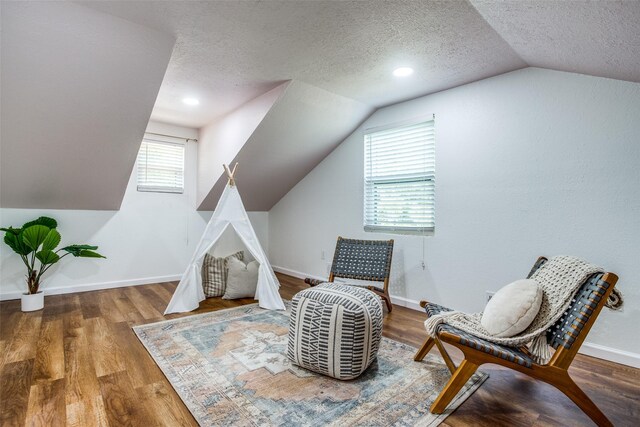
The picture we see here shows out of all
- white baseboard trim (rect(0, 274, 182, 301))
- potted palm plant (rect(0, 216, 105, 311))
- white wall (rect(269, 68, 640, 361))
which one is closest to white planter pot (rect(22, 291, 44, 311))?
potted palm plant (rect(0, 216, 105, 311))

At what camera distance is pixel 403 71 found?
2867 mm

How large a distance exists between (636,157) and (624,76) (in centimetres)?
55

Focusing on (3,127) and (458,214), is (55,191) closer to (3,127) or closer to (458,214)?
(3,127)

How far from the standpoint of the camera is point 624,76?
7.12ft

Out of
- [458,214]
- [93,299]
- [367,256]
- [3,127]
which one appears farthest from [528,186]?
[93,299]

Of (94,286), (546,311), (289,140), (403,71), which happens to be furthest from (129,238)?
(546,311)

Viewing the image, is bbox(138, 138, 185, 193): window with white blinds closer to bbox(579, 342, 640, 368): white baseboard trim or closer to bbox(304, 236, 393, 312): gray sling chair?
bbox(304, 236, 393, 312): gray sling chair

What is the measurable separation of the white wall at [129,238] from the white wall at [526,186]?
2435 mm

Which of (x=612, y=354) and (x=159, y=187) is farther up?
(x=159, y=187)

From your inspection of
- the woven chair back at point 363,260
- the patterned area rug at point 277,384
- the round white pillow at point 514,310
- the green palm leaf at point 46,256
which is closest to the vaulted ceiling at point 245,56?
the green palm leaf at point 46,256

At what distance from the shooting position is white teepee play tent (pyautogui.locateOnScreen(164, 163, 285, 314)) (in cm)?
329

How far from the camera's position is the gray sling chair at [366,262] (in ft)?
11.0

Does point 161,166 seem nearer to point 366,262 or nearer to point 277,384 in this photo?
point 366,262

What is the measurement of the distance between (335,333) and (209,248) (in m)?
1.92
